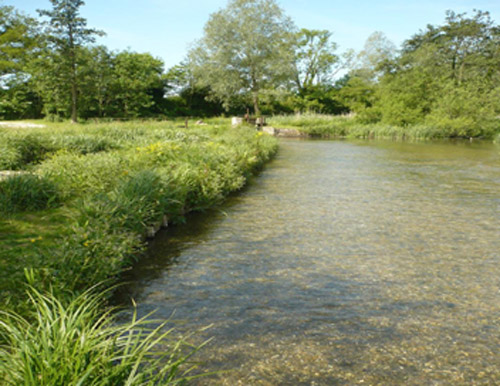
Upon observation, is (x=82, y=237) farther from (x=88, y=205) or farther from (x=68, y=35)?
(x=68, y=35)

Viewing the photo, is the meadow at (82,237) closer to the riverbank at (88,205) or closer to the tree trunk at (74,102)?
the riverbank at (88,205)

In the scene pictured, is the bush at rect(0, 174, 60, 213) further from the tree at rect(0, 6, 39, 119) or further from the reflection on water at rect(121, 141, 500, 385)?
the tree at rect(0, 6, 39, 119)

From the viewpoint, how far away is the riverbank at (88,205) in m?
4.16

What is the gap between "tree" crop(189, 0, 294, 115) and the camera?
3919cm

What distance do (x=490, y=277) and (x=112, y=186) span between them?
6.05 meters

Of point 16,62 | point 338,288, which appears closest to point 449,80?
point 338,288

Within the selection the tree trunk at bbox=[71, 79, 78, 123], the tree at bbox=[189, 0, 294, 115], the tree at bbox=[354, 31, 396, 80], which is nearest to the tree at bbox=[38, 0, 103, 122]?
the tree trunk at bbox=[71, 79, 78, 123]

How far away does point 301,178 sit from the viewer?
510 inches

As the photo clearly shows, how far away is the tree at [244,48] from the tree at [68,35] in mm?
11498

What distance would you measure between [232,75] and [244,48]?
9.23 feet

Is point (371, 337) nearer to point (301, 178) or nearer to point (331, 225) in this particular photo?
point (331, 225)

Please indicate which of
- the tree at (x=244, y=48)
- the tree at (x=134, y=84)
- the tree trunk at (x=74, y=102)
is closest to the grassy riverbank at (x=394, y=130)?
the tree at (x=244, y=48)

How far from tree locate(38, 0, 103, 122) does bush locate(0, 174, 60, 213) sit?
91.0 ft

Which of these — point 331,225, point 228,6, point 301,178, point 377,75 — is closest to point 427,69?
point 377,75
